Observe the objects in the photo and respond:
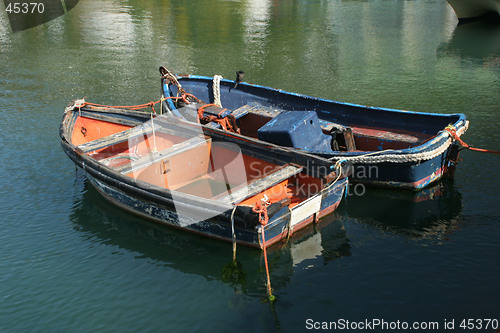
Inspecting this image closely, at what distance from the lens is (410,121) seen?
43.6 feet

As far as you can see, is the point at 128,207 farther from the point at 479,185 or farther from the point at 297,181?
the point at 479,185

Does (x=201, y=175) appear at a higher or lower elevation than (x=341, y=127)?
lower

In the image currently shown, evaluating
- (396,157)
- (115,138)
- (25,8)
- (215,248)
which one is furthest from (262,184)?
(25,8)

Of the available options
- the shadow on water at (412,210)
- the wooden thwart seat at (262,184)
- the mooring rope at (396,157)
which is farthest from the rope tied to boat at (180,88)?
the shadow on water at (412,210)

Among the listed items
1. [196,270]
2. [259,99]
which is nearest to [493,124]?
[259,99]

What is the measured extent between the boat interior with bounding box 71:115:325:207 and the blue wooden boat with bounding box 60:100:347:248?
1.0 inches

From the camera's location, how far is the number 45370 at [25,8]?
128 ft

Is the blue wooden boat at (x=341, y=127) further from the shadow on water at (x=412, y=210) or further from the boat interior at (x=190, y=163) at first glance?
the boat interior at (x=190, y=163)

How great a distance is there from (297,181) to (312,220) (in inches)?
42.0

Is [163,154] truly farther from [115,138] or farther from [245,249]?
[245,249]

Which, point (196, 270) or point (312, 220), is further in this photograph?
point (312, 220)

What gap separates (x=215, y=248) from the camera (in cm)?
1049

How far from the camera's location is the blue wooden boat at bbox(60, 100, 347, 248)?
9859 millimetres

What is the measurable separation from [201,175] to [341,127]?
155 inches
